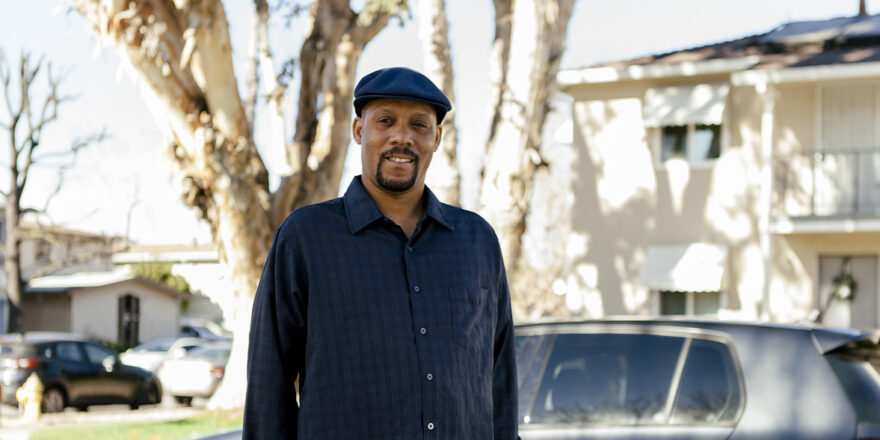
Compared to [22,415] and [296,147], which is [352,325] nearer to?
[296,147]

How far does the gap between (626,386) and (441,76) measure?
843cm

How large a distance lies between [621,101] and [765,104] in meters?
2.95

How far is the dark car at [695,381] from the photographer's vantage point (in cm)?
432

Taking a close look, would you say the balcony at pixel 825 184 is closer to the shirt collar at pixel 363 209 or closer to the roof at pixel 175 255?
the shirt collar at pixel 363 209

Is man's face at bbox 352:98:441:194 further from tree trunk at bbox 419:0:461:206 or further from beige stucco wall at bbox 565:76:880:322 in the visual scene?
beige stucco wall at bbox 565:76:880:322

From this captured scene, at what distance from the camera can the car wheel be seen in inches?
776

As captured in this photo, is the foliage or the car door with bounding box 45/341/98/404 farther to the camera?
the foliage

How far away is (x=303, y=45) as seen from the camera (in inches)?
574

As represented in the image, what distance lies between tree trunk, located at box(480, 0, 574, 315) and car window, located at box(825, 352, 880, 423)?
8.05 meters

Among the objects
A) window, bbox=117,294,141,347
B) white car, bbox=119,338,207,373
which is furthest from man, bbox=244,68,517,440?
window, bbox=117,294,141,347

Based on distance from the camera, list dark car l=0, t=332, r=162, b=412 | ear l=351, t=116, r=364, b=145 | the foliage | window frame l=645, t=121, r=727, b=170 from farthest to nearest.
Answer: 1. the foliage
2. window frame l=645, t=121, r=727, b=170
3. dark car l=0, t=332, r=162, b=412
4. ear l=351, t=116, r=364, b=145

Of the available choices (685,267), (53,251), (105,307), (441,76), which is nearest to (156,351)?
(105,307)

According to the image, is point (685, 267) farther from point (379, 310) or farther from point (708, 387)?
point (379, 310)

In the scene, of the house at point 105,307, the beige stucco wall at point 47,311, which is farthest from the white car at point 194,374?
the beige stucco wall at point 47,311
